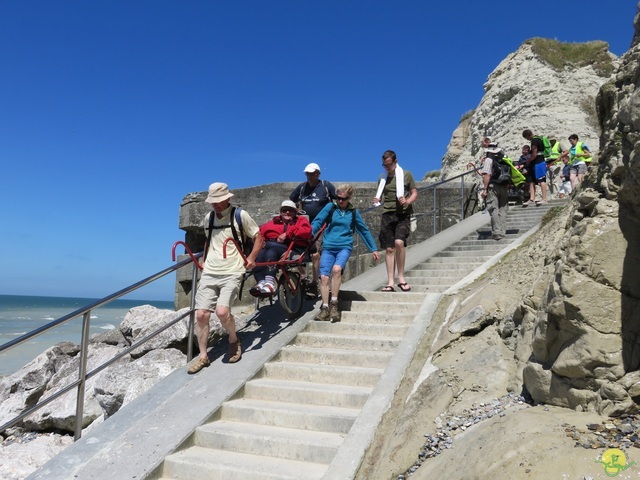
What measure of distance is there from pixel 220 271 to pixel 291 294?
1139 millimetres

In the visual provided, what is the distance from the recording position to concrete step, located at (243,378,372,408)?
4461mm

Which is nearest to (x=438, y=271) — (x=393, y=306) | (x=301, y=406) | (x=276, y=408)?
(x=393, y=306)

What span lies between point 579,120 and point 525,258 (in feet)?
55.8

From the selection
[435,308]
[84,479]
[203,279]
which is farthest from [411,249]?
[84,479]

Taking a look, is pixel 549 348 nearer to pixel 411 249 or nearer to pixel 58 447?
pixel 58 447

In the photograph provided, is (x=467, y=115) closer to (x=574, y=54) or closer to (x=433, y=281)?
(x=574, y=54)

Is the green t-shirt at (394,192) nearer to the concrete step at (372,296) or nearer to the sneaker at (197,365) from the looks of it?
the concrete step at (372,296)

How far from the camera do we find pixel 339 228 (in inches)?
239

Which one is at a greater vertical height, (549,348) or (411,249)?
(411,249)

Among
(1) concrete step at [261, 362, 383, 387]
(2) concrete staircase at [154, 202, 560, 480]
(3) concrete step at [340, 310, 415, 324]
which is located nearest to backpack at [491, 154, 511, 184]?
(2) concrete staircase at [154, 202, 560, 480]

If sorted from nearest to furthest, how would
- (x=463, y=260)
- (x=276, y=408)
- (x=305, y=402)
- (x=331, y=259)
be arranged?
(x=276, y=408)
(x=305, y=402)
(x=331, y=259)
(x=463, y=260)

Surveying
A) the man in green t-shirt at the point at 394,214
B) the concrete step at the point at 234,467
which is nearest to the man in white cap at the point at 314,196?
the man in green t-shirt at the point at 394,214

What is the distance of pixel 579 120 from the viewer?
19.8 meters

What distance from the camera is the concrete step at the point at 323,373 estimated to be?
4.72 m
